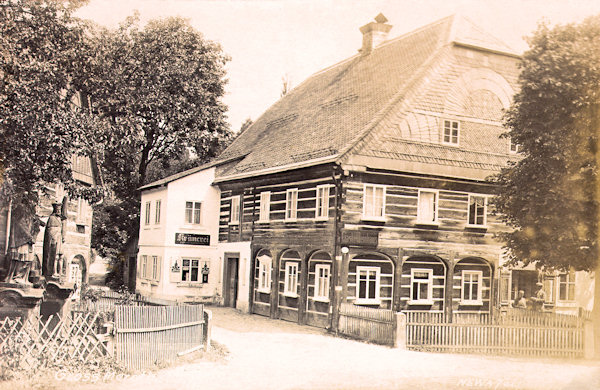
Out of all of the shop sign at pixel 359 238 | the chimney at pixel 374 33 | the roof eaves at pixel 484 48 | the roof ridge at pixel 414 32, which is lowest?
the shop sign at pixel 359 238

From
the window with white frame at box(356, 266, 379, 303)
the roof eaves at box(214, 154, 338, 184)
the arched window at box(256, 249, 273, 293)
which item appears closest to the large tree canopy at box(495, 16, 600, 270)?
the window with white frame at box(356, 266, 379, 303)

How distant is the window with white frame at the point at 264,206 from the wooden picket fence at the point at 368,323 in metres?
7.87

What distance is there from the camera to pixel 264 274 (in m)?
31.9

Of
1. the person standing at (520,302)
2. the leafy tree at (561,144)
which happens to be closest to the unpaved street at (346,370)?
the leafy tree at (561,144)

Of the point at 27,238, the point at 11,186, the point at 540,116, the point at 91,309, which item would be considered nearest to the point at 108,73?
the point at 11,186

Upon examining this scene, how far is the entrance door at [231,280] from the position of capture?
116ft

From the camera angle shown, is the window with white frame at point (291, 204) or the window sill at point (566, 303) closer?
the window with white frame at point (291, 204)

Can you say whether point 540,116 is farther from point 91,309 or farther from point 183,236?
point 183,236

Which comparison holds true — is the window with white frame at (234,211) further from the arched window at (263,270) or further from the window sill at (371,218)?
the window sill at (371,218)

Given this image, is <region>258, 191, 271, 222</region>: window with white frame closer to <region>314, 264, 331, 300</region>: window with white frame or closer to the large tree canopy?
<region>314, 264, 331, 300</region>: window with white frame

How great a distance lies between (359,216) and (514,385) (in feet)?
34.9

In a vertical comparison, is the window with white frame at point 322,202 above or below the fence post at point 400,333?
above

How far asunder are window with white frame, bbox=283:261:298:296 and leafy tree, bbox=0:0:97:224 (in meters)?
13.0

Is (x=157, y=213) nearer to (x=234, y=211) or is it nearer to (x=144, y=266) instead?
(x=144, y=266)
